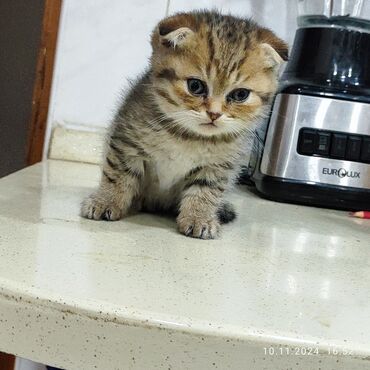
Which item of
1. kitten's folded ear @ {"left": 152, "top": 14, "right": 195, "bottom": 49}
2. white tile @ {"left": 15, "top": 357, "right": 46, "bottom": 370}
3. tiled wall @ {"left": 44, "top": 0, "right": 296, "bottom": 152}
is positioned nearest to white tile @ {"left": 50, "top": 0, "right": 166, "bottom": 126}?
tiled wall @ {"left": 44, "top": 0, "right": 296, "bottom": 152}

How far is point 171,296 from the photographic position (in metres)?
0.57

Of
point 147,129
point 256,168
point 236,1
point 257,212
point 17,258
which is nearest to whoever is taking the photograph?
point 17,258

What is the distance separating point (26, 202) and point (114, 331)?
407 mm

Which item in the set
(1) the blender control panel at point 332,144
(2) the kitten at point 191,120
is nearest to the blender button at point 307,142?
(1) the blender control panel at point 332,144

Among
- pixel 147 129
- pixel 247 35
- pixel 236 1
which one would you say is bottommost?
pixel 147 129

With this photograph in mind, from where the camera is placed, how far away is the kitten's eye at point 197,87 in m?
0.87

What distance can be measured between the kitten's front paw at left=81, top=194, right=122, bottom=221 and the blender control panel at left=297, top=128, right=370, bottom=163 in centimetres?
41

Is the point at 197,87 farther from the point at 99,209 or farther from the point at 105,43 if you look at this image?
the point at 105,43

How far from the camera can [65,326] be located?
51 cm

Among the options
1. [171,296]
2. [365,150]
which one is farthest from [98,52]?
[171,296]

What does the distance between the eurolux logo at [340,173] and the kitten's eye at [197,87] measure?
0.36 meters

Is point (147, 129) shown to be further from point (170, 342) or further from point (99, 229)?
point (170, 342)

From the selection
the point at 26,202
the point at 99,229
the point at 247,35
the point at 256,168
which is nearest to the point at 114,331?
the point at 99,229

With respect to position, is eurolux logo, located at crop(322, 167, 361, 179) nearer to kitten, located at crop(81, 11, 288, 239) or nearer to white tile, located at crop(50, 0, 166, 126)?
kitten, located at crop(81, 11, 288, 239)
